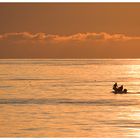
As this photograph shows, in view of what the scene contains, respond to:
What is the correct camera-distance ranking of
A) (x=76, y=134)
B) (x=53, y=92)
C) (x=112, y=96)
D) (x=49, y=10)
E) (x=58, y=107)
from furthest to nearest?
(x=49, y=10), (x=53, y=92), (x=112, y=96), (x=58, y=107), (x=76, y=134)

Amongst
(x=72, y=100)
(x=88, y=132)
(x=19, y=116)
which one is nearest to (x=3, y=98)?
(x=72, y=100)

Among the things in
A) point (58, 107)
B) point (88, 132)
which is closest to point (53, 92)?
point (58, 107)

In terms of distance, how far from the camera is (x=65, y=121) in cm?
1098

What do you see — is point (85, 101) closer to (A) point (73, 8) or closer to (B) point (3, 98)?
(B) point (3, 98)

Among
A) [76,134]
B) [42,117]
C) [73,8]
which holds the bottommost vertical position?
[76,134]

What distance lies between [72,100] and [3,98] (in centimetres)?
178

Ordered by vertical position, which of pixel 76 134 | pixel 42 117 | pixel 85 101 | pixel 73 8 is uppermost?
pixel 73 8

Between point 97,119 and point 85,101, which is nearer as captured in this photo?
point 97,119

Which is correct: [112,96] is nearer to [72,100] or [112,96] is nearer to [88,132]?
[72,100]

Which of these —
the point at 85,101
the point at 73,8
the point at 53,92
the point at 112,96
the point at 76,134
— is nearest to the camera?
the point at 76,134

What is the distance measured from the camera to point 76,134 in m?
9.38

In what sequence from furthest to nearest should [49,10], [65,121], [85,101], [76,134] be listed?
[49,10]
[85,101]
[65,121]
[76,134]

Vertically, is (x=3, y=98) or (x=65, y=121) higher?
(x=3, y=98)

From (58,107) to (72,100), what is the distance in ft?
6.49
